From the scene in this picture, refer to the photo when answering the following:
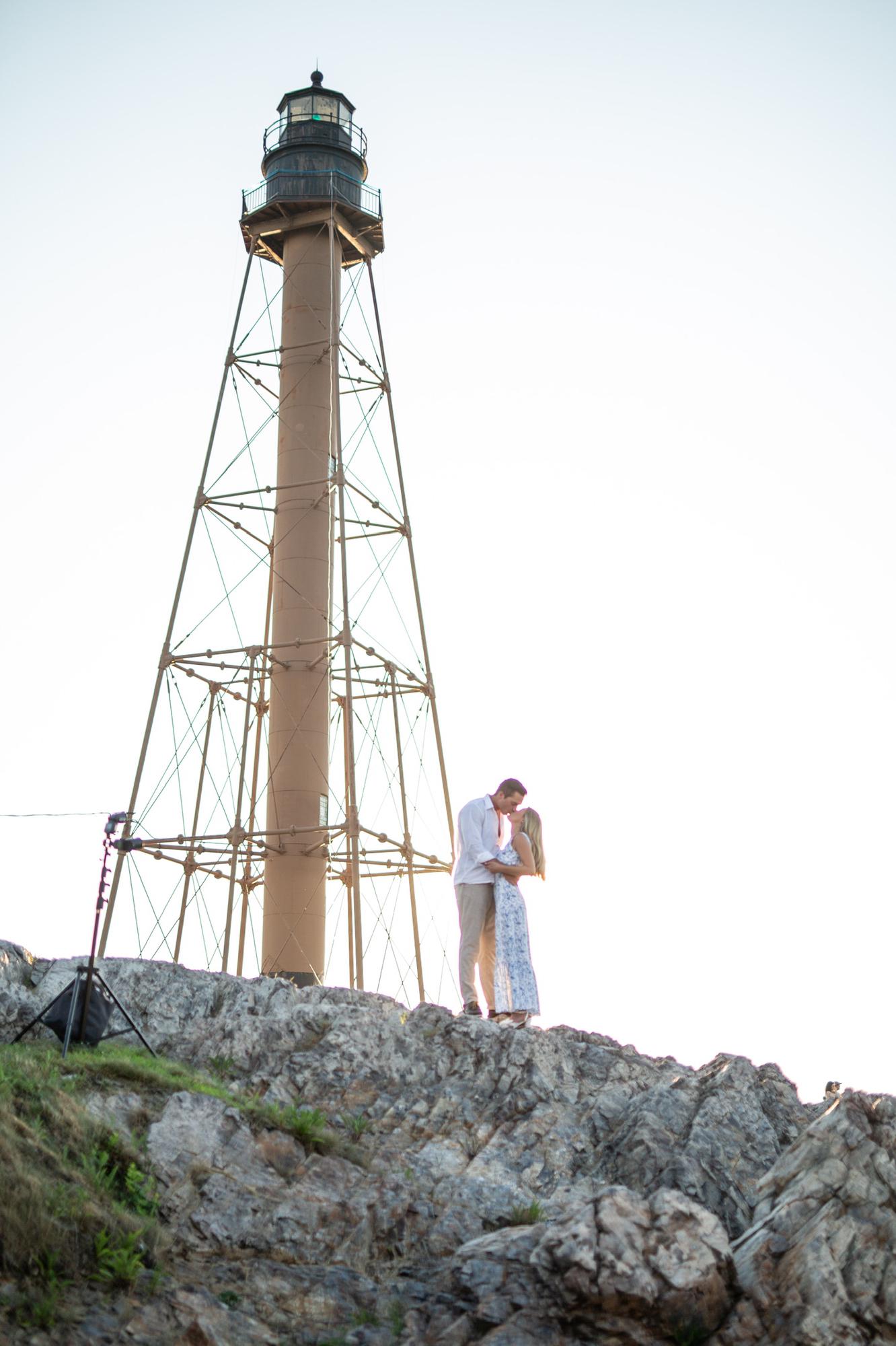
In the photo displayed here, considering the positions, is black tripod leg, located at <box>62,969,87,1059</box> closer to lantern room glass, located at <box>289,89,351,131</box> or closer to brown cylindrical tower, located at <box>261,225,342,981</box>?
brown cylindrical tower, located at <box>261,225,342,981</box>

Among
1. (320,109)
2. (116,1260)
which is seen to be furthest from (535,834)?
(320,109)

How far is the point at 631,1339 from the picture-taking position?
9195mm

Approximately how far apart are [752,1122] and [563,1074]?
1.75 metres

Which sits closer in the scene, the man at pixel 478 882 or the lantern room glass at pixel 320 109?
the man at pixel 478 882

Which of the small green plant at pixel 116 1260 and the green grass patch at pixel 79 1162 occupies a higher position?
the green grass patch at pixel 79 1162

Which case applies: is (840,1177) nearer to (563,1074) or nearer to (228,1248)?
(563,1074)

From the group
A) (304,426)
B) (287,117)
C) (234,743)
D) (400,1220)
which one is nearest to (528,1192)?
(400,1220)

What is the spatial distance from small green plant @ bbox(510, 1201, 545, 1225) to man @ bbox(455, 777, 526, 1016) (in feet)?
10.3

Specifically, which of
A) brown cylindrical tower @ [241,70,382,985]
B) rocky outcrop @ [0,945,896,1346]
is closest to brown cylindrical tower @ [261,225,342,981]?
brown cylindrical tower @ [241,70,382,985]

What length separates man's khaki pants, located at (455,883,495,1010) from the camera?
14.0 m

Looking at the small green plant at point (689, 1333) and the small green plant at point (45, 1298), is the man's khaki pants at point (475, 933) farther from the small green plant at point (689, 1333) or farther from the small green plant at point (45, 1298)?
the small green plant at point (45, 1298)

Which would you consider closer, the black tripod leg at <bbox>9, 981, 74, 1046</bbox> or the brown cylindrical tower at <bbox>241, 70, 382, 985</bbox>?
the black tripod leg at <bbox>9, 981, 74, 1046</bbox>

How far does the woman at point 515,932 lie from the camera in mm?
13805

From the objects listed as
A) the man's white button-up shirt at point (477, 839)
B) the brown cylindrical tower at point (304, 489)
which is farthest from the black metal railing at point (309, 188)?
the man's white button-up shirt at point (477, 839)
